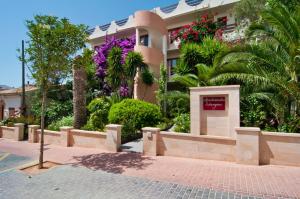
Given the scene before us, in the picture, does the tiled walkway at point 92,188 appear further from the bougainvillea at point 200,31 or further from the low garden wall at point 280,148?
the bougainvillea at point 200,31

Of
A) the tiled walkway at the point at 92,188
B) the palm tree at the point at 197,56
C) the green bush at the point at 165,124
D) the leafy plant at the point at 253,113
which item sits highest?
the palm tree at the point at 197,56

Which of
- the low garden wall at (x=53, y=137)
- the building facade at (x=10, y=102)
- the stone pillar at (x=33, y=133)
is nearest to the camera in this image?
the low garden wall at (x=53, y=137)

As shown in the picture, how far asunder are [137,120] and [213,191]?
680cm

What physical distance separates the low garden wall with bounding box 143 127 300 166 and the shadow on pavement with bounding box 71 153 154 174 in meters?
0.70

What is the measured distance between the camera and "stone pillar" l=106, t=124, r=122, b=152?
920cm

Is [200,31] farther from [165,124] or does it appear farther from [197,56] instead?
[165,124]

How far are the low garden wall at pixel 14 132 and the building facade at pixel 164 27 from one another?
335 inches

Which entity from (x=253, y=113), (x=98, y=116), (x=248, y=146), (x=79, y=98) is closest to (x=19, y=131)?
(x=79, y=98)

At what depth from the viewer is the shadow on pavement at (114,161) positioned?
721 cm

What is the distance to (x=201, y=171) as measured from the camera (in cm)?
647

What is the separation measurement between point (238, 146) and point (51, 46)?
7.22m

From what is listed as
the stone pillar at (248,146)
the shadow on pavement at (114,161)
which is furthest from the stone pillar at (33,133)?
the stone pillar at (248,146)

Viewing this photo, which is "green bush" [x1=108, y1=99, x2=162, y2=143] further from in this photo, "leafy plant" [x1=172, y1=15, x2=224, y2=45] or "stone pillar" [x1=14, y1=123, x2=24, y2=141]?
"leafy plant" [x1=172, y1=15, x2=224, y2=45]

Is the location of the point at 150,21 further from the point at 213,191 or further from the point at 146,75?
the point at 213,191
